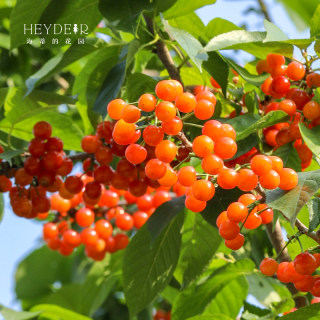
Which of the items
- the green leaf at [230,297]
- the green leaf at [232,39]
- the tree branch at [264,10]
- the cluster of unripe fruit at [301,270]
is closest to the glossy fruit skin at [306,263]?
the cluster of unripe fruit at [301,270]

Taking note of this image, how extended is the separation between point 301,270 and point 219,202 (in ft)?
1.07

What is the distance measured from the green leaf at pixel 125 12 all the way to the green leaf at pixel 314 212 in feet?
1.98

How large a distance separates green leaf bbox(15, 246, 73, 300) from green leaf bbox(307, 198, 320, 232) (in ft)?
8.48

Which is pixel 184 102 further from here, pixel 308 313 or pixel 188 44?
pixel 308 313

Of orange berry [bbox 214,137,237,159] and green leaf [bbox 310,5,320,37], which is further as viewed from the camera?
green leaf [bbox 310,5,320,37]

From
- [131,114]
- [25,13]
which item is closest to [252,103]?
[131,114]

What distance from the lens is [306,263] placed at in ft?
3.59

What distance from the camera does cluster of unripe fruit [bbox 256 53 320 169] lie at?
1374mm

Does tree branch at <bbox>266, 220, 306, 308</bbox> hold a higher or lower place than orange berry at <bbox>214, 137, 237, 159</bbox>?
lower

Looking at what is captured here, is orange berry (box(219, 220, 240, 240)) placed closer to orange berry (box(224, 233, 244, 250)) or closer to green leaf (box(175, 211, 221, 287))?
orange berry (box(224, 233, 244, 250))

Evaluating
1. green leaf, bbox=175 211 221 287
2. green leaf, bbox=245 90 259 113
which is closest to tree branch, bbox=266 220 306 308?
green leaf, bbox=175 211 221 287

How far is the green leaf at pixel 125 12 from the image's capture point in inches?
57.5

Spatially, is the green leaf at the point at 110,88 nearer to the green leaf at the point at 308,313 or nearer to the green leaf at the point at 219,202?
the green leaf at the point at 219,202

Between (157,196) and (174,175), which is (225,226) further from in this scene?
(157,196)
